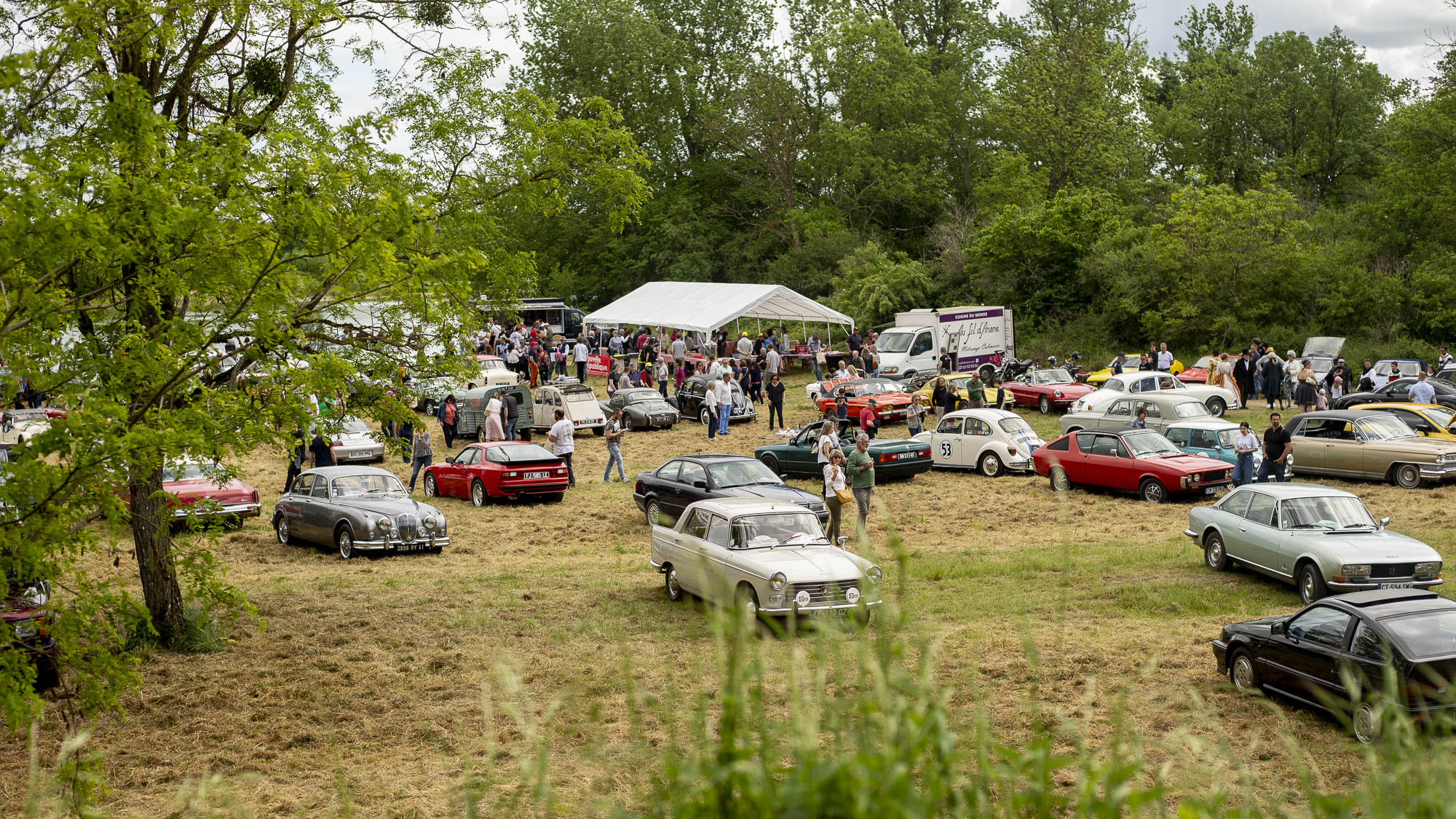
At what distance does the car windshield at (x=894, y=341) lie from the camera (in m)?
40.4

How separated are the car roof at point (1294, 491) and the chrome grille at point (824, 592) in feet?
21.3

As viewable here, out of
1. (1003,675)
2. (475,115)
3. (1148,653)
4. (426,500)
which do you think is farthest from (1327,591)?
(426,500)

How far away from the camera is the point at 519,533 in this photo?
21.1 meters

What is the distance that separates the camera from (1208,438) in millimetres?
23516

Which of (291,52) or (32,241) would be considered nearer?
(32,241)

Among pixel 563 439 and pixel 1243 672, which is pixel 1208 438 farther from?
pixel 563 439

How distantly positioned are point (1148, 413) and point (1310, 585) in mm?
12424

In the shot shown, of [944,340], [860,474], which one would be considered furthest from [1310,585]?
[944,340]

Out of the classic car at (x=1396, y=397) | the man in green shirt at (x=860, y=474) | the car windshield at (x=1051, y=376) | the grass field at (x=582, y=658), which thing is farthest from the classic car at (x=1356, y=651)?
the car windshield at (x=1051, y=376)

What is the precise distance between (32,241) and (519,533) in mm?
13865

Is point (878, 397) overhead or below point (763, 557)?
overhead

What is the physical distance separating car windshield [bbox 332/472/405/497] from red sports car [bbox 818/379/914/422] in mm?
14638

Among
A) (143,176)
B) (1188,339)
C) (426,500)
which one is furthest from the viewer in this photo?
(1188,339)

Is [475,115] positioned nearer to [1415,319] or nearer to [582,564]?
[582,564]
